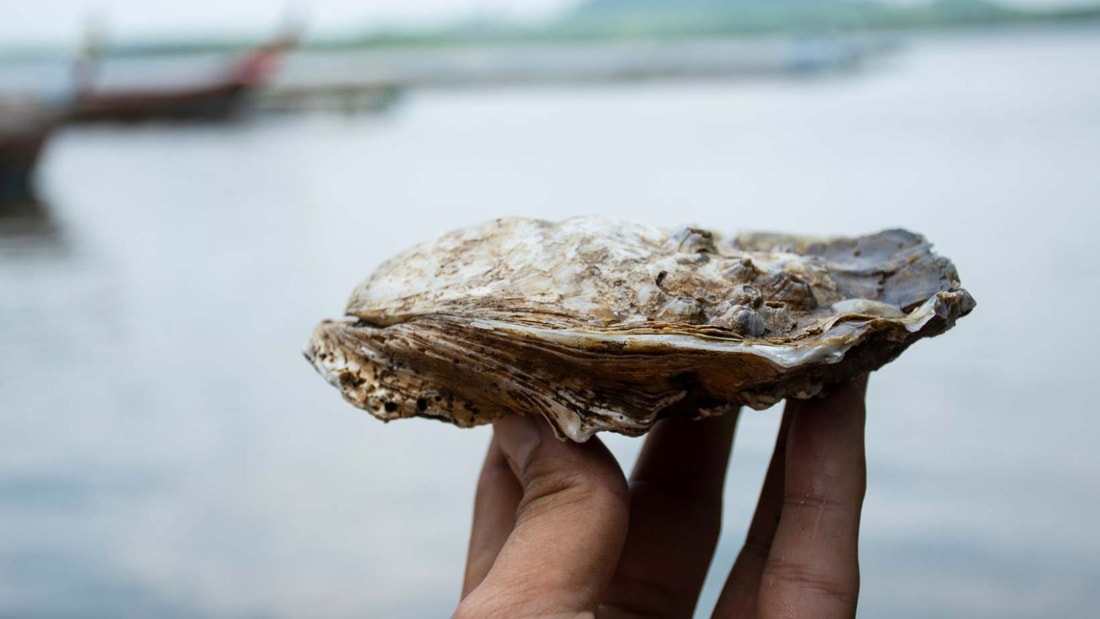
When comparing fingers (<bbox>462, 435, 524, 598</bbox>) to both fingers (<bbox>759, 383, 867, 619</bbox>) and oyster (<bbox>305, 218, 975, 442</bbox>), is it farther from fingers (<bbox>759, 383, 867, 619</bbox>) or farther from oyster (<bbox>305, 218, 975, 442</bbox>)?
fingers (<bbox>759, 383, 867, 619</bbox>)

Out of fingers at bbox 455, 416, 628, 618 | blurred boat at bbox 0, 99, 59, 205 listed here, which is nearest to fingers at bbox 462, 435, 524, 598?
fingers at bbox 455, 416, 628, 618

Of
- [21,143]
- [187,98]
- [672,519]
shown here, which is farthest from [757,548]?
[187,98]

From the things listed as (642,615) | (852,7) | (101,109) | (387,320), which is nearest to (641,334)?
(387,320)

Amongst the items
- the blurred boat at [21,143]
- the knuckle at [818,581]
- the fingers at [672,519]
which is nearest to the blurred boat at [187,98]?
the blurred boat at [21,143]

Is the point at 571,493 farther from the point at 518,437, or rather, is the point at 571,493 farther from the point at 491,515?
the point at 491,515

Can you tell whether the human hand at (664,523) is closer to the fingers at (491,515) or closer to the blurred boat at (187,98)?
the fingers at (491,515)

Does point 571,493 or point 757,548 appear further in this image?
point 757,548

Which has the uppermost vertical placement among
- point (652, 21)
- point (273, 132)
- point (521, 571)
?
point (652, 21)

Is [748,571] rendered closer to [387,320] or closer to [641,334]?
[641,334]
